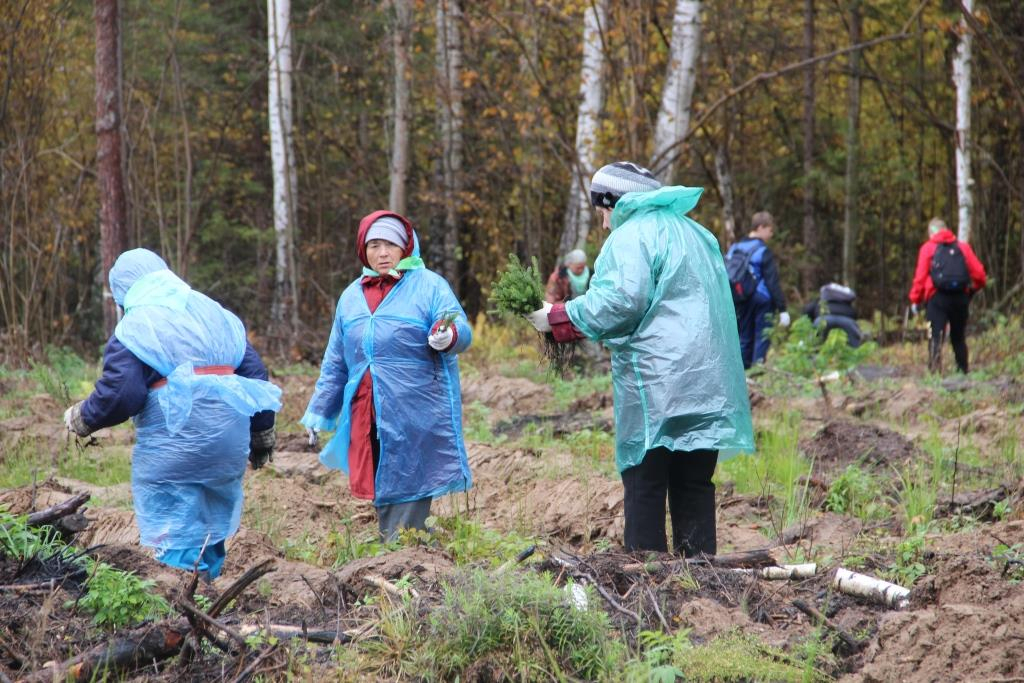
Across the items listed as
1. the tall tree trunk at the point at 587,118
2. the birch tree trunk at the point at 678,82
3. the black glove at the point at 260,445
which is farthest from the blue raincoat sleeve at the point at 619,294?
the tall tree trunk at the point at 587,118

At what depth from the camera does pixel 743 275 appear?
12.9 m

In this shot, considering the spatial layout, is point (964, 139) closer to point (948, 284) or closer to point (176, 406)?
point (948, 284)

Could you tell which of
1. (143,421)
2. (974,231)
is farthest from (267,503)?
(974,231)

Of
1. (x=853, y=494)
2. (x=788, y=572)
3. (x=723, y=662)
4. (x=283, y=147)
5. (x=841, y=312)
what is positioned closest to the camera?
(x=723, y=662)

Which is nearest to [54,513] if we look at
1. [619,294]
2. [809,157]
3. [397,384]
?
[397,384]

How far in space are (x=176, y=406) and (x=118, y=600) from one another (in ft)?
4.87

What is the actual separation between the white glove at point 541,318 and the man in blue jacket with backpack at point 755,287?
26.9ft

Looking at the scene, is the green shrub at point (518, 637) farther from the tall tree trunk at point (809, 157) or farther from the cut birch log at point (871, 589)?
the tall tree trunk at point (809, 157)

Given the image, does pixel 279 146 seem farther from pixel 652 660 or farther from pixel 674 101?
pixel 652 660

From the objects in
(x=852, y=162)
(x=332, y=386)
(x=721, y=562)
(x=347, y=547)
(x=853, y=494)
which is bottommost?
(x=347, y=547)

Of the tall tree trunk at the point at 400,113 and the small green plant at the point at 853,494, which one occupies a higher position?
the tall tree trunk at the point at 400,113

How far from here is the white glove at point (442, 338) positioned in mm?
5766

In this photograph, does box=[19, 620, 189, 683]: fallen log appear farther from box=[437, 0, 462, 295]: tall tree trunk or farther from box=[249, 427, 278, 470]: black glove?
box=[437, 0, 462, 295]: tall tree trunk

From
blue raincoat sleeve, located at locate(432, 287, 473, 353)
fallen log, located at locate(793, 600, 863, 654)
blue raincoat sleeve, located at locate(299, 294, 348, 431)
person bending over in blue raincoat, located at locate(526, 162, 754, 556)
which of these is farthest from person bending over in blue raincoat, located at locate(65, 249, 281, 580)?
fallen log, located at locate(793, 600, 863, 654)
